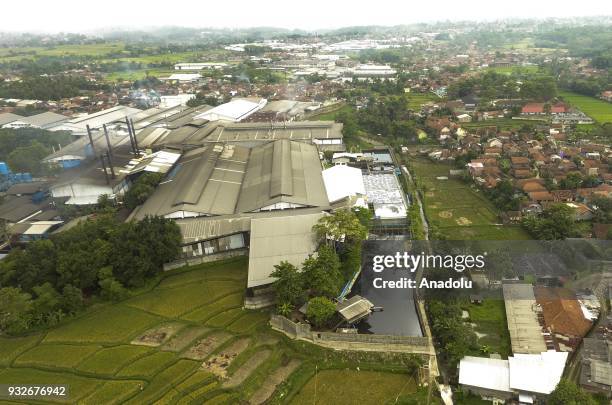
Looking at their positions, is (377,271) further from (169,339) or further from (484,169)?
(484,169)

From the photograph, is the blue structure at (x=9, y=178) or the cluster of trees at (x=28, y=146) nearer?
the blue structure at (x=9, y=178)

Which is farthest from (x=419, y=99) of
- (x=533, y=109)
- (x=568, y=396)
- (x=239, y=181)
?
(x=568, y=396)

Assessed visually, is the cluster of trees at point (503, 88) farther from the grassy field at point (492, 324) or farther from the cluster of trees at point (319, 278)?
the cluster of trees at point (319, 278)

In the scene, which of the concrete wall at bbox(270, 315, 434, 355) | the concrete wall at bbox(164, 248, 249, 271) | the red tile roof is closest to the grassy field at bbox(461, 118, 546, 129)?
the red tile roof

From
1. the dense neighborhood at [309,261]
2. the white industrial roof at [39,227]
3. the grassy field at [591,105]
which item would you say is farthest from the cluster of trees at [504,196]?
the white industrial roof at [39,227]

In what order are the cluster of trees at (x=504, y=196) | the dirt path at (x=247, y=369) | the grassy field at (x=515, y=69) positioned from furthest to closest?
1. the grassy field at (x=515, y=69)
2. the cluster of trees at (x=504, y=196)
3. the dirt path at (x=247, y=369)

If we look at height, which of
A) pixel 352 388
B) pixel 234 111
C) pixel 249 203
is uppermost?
pixel 234 111

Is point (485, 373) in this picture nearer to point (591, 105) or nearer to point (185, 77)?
point (591, 105)
